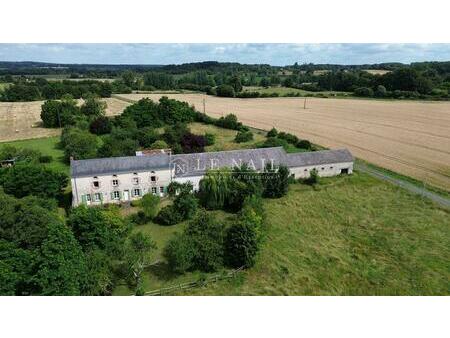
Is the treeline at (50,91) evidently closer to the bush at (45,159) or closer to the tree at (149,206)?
the bush at (45,159)

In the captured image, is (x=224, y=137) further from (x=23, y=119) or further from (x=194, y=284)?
(x=23, y=119)

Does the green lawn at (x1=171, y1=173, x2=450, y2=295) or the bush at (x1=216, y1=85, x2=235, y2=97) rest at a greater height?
the bush at (x1=216, y1=85, x2=235, y2=97)

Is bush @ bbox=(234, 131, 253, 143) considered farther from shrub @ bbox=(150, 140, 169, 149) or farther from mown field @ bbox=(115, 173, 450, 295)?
mown field @ bbox=(115, 173, 450, 295)

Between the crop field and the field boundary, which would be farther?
the crop field

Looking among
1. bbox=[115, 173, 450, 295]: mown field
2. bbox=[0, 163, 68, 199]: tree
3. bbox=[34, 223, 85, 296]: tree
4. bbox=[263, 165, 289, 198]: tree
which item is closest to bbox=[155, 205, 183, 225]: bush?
bbox=[115, 173, 450, 295]: mown field

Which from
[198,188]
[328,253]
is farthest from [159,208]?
[328,253]

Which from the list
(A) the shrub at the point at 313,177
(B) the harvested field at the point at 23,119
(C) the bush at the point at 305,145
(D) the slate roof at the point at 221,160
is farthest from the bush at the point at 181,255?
(B) the harvested field at the point at 23,119
